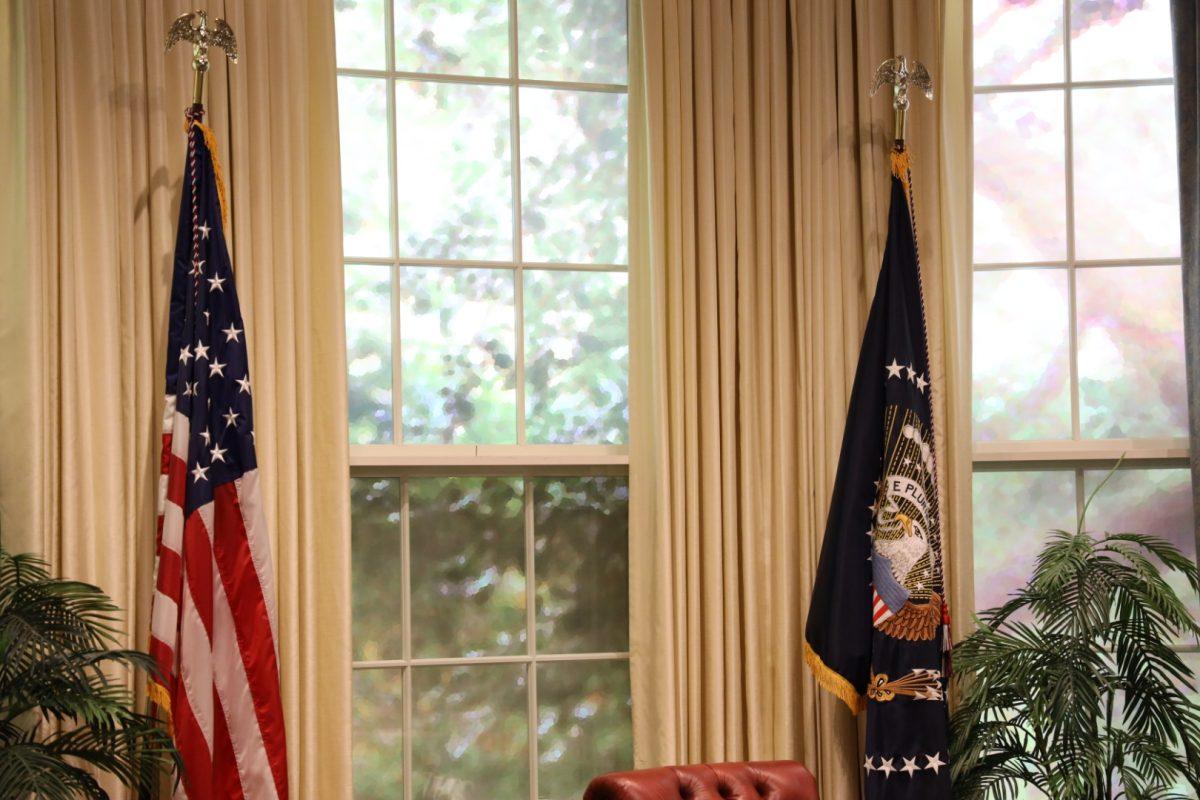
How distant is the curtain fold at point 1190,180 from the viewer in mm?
3811

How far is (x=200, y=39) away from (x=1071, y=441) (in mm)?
2792

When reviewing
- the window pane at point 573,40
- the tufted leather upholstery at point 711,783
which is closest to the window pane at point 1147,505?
the tufted leather upholstery at point 711,783

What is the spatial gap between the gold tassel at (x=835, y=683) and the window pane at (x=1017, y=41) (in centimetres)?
193

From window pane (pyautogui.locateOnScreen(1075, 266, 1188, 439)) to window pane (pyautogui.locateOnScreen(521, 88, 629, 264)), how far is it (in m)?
1.51

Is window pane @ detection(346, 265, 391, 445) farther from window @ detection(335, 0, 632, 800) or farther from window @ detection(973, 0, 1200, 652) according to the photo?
window @ detection(973, 0, 1200, 652)

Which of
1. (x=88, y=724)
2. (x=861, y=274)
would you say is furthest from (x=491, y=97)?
(x=88, y=724)

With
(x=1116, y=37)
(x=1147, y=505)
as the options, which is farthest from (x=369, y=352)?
(x=1116, y=37)

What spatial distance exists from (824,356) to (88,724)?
2.21m

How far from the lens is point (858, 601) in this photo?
11.7ft

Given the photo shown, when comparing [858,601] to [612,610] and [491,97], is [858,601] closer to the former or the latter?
[612,610]

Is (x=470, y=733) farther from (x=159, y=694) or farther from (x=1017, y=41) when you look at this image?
(x=1017, y=41)

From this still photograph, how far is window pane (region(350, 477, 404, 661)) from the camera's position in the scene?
3717mm

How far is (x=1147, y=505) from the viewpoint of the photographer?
4.04 m

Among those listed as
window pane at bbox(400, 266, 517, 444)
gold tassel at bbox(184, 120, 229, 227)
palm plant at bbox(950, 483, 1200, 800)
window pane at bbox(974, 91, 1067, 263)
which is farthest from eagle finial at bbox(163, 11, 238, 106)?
palm plant at bbox(950, 483, 1200, 800)
